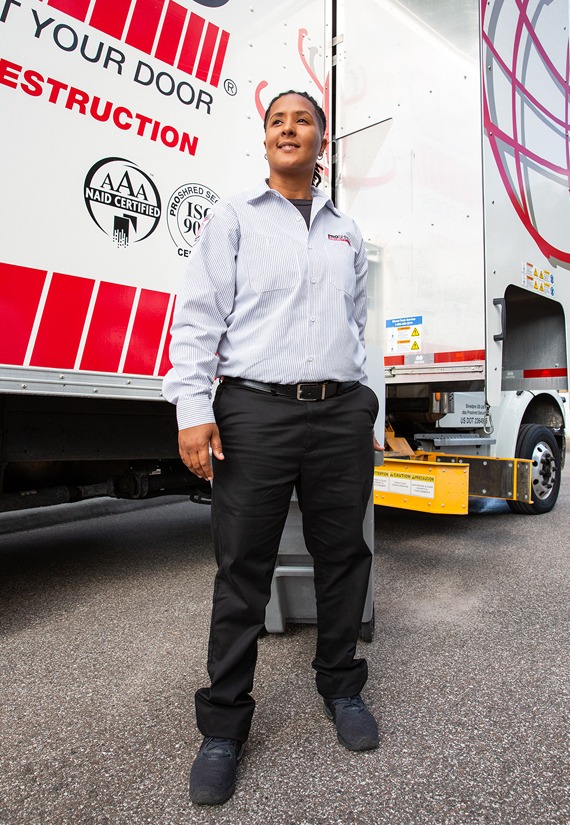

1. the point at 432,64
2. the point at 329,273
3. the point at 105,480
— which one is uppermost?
the point at 432,64

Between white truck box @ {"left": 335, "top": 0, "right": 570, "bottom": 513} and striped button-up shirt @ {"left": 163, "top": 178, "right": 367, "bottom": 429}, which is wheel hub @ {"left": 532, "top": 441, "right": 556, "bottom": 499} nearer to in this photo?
white truck box @ {"left": 335, "top": 0, "right": 570, "bottom": 513}

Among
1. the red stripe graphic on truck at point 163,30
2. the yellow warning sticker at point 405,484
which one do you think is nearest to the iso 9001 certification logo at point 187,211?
the red stripe graphic on truck at point 163,30

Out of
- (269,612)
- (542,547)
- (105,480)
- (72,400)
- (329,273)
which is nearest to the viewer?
(329,273)

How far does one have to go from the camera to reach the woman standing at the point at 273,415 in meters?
1.68

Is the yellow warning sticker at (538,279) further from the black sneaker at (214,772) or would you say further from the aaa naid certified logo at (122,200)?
the black sneaker at (214,772)

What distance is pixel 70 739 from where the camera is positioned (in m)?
1.85

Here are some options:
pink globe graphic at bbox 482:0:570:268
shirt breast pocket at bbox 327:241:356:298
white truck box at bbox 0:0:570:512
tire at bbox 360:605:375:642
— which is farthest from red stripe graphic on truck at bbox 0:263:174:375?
pink globe graphic at bbox 482:0:570:268

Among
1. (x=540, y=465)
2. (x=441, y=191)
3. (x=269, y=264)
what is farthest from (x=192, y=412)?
(x=540, y=465)

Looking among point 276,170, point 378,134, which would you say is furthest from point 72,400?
point 378,134

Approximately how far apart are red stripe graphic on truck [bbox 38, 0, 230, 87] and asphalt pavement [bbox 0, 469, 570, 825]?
103 inches

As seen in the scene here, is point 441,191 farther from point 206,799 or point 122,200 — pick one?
point 206,799

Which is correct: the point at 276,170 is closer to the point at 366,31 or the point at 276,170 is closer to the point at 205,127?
the point at 205,127

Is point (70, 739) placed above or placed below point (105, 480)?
below

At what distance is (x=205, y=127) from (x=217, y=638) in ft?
7.70
